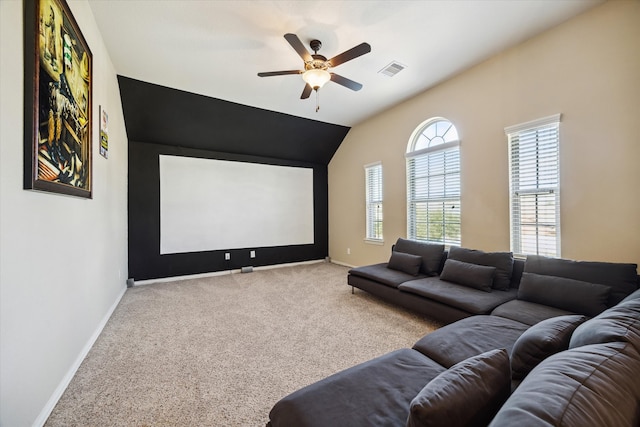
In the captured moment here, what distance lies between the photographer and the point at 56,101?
1716mm

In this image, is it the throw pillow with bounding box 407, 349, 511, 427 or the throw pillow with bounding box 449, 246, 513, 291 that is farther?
the throw pillow with bounding box 449, 246, 513, 291

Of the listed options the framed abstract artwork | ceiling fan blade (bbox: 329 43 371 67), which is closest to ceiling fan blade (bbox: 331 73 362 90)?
ceiling fan blade (bbox: 329 43 371 67)

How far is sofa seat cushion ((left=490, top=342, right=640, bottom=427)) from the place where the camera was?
59 cm

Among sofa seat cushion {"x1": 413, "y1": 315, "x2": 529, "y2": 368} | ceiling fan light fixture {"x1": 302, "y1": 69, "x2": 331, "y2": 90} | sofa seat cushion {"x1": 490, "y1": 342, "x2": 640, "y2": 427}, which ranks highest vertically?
ceiling fan light fixture {"x1": 302, "y1": 69, "x2": 331, "y2": 90}

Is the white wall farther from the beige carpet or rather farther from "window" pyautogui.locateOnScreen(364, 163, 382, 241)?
"window" pyautogui.locateOnScreen(364, 163, 382, 241)

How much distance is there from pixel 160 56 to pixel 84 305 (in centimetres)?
285

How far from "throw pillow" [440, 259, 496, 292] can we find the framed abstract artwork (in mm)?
3617

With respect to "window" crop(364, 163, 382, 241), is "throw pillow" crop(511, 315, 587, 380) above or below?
below

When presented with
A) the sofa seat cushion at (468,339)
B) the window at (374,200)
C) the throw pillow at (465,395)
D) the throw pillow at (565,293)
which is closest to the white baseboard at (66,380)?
the throw pillow at (465,395)

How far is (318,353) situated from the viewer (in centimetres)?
235

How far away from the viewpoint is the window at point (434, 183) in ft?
12.8

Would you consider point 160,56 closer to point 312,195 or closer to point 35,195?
point 35,195

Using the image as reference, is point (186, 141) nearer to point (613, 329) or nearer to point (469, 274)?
point (469, 274)

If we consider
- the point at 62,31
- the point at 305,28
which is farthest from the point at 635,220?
the point at 62,31
